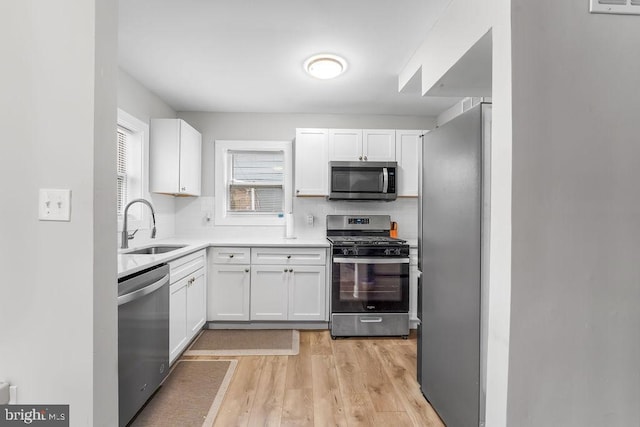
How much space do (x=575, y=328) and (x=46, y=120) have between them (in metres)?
1.89

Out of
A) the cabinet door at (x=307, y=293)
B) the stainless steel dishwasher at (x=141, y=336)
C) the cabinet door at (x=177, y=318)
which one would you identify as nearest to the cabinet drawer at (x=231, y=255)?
the cabinet door at (x=307, y=293)

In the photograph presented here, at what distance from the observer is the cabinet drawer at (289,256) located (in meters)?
3.07

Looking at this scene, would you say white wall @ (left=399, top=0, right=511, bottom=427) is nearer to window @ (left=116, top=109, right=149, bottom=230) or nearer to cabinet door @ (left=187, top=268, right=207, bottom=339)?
cabinet door @ (left=187, top=268, right=207, bottom=339)

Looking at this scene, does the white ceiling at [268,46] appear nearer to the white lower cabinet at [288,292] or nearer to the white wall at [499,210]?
the white wall at [499,210]

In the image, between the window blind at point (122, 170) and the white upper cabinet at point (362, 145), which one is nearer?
the window blind at point (122, 170)

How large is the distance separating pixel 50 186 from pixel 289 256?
7.32 feet

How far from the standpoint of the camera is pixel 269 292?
3070mm

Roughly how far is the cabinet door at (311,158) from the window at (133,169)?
1518mm

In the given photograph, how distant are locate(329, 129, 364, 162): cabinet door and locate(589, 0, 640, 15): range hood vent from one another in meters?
2.42

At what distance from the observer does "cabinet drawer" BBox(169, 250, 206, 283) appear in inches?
87.2

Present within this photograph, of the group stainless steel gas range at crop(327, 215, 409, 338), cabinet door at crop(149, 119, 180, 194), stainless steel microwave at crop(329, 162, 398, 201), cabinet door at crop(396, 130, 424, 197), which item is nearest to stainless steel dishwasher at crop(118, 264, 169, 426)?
cabinet door at crop(149, 119, 180, 194)

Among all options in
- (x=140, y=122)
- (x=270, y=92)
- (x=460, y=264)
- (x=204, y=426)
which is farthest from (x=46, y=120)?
(x=270, y=92)

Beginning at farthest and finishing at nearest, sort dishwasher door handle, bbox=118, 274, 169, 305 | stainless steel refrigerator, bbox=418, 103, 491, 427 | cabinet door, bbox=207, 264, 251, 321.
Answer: cabinet door, bbox=207, 264, 251, 321 < dishwasher door handle, bbox=118, 274, 169, 305 < stainless steel refrigerator, bbox=418, 103, 491, 427

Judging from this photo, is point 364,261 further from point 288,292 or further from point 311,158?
point 311,158
